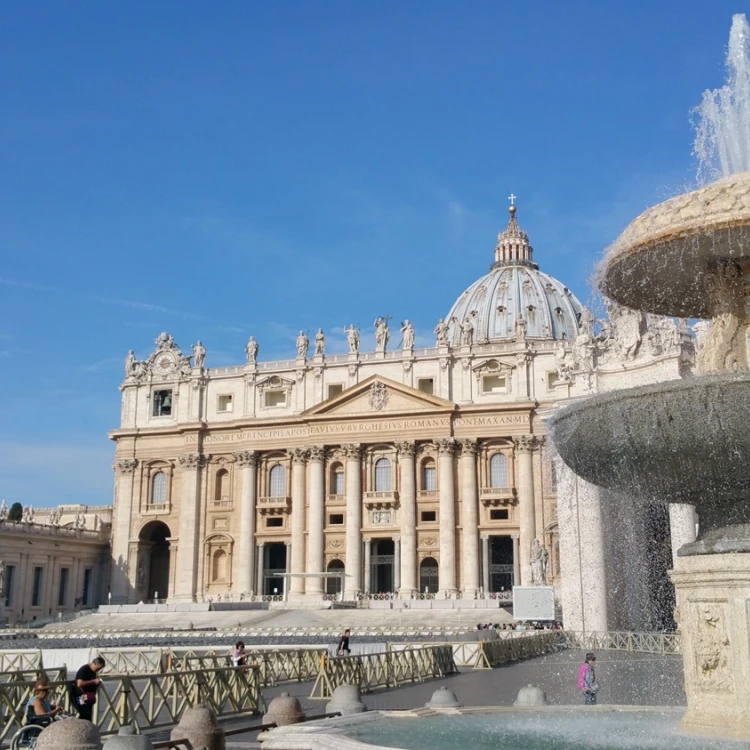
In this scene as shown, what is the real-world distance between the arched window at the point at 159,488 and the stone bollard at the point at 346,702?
50631mm

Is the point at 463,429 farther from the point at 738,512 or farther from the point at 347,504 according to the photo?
the point at 738,512

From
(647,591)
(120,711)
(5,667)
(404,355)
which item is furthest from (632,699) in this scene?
(404,355)

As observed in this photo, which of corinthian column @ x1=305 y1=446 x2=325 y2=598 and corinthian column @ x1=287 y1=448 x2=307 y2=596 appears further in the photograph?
corinthian column @ x1=287 y1=448 x2=307 y2=596

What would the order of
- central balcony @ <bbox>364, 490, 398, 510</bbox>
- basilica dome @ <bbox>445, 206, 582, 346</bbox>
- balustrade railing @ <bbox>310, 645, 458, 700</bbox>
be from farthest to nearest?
basilica dome @ <bbox>445, 206, 582, 346</bbox> < central balcony @ <bbox>364, 490, 398, 510</bbox> < balustrade railing @ <bbox>310, 645, 458, 700</bbox>

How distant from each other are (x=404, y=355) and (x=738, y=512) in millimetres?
49107

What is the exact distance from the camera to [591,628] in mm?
29359

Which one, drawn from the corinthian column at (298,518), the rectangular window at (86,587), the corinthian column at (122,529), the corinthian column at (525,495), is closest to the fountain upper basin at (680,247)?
the corinthian column at (525,495)

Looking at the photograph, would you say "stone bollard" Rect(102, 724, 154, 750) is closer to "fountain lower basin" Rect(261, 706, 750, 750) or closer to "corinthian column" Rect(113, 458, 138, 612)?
"fountain lower basin" Rect(261, 706, 750, 750)

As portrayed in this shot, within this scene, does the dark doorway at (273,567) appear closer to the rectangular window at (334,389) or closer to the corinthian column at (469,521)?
the rectangular window at (334,389)

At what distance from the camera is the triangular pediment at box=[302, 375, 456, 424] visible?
182 feet

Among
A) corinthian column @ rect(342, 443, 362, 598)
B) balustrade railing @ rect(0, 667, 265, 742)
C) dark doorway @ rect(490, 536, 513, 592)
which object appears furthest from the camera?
dark doorway @ rect(490, 536, 513, 592)

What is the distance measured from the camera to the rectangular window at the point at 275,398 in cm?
6059

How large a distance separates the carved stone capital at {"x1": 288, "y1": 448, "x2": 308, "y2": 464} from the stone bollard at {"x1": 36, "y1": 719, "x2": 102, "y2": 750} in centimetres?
4935

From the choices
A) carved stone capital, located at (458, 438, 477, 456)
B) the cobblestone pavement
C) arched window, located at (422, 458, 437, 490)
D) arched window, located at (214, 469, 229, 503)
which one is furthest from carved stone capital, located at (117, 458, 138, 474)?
the cobblestone pavement
